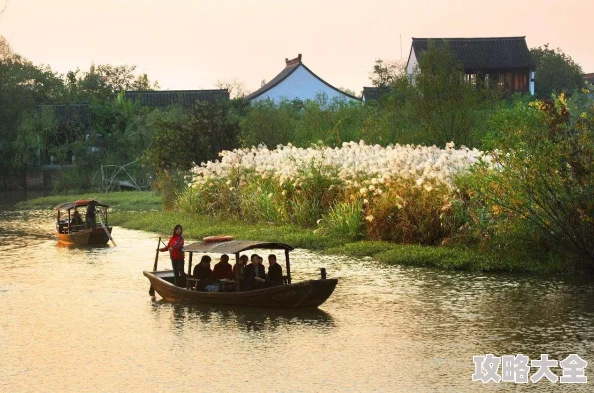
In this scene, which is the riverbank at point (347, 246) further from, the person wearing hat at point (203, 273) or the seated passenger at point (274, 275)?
the person wearing hat at point (203, 273)

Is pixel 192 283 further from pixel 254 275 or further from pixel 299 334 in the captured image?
pixel 299 334

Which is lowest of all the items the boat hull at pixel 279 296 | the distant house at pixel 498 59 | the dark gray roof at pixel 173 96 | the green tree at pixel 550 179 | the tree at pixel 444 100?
the boat hull at pixel 279 296

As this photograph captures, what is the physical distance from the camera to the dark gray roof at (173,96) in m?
74.4

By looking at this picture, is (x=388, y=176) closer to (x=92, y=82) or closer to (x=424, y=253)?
(x=424, y=253)

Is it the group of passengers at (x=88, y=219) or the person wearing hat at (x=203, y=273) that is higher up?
the group of passengers at (x=88, y=219)

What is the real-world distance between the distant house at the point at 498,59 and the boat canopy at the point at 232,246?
54147 mm

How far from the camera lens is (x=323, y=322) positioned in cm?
1673

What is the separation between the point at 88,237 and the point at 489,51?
162 feet

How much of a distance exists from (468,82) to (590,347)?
21761 millimetres

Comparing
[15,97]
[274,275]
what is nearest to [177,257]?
[274,275]

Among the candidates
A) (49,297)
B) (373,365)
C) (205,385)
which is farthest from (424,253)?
(205,385)

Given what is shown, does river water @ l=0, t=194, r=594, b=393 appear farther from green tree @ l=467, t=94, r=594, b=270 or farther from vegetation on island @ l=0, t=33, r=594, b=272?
vegetation on island @ l=0, t=33, r=594, b=272

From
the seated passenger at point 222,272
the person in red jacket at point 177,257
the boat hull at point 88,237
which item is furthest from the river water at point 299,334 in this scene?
the boat hull at point 88,237

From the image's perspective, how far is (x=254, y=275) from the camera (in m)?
18.2
